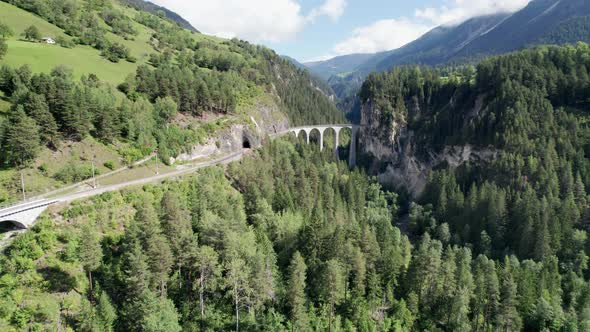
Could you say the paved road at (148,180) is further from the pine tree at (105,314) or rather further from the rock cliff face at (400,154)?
the rock cliff face at (400,154)

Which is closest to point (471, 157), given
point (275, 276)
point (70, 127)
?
point (275, 276)

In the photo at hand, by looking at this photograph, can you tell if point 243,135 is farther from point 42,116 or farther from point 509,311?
point 509,311

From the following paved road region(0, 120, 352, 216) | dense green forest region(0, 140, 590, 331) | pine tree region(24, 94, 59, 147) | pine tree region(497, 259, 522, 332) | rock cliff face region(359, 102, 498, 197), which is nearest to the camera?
dense green forest region(0, 140, 590, 331)

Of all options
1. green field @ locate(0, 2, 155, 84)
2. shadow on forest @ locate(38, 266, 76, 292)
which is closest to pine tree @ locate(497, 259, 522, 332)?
shadow on forest @ locate(38, 266, 76, 292)

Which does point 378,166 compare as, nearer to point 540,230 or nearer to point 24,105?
point 540,230

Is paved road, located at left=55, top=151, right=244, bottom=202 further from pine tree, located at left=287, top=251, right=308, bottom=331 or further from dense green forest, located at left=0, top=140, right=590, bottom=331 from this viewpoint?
pine tree, located at left=287, top=251, right=308, bottom=331

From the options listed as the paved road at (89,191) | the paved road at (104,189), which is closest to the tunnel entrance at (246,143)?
the paved road at (104,189)

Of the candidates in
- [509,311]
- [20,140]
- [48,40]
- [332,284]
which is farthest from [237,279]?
[48,40]

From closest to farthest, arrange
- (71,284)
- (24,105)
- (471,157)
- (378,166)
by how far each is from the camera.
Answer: (71,284) → (24,105) → (471,157) → (378,166)

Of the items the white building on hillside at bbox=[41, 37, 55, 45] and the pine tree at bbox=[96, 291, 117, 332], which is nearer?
the pine tree at bbox=[96, 291, 117, 332]
